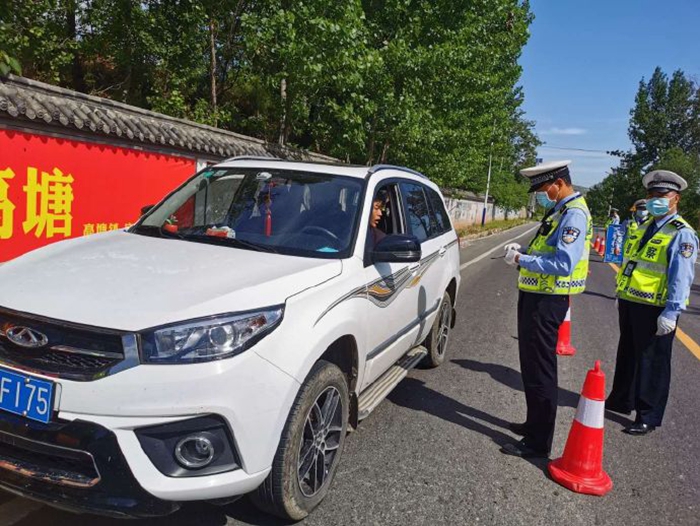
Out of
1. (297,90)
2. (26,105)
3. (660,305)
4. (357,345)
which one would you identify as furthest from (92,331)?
(297,90)

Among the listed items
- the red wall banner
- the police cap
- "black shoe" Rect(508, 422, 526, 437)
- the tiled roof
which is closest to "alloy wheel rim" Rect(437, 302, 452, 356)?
"black shoe" Rect(508, 422, 526, 437)

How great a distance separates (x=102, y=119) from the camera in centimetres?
799

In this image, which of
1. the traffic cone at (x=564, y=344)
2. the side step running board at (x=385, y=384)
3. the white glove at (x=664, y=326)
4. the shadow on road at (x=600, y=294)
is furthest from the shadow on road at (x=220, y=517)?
the shadow on road at (x=600, y=294)

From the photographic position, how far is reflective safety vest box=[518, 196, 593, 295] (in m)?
3.56

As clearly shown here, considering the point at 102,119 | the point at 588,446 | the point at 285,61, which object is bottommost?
the point at 588,446

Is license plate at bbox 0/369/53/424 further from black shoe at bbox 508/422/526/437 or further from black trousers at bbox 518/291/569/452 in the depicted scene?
black shoe at bbox 508/422/526/437

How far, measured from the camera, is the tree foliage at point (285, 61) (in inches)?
432

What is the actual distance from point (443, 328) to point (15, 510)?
12.7ft

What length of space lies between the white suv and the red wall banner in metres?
4.26

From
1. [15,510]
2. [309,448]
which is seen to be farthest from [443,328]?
[15,510]

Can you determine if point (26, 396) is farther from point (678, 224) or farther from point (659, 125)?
point (659, 125)

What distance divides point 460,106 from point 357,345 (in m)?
17.4

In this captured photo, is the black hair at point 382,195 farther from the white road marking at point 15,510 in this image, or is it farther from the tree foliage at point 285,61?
the tree foliage at point 285,61

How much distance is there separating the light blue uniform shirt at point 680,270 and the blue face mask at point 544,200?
1.09 metres
